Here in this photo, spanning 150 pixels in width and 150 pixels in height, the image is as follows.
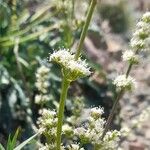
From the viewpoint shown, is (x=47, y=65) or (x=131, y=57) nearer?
(x=131, y=57)

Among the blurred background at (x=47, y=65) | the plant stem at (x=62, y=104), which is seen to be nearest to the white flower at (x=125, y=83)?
the plant stem at (x=62, y=104)

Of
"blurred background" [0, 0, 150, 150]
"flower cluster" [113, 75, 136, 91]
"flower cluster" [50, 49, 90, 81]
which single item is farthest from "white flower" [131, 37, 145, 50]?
"blurred background" [0, 0, 150, 150]

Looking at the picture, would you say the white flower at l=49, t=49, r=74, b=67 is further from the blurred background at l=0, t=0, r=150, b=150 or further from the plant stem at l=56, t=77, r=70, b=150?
the blurred background at l=0, t=0, r=150, b=150

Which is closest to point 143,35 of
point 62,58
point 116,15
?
point 62,58

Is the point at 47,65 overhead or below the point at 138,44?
overhead

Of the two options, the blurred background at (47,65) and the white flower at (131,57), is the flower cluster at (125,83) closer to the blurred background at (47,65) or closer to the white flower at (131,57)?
the white flower at (131,57)

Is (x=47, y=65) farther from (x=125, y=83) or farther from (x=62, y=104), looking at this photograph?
(x=62, y=104)
